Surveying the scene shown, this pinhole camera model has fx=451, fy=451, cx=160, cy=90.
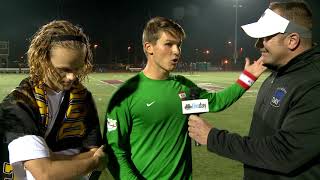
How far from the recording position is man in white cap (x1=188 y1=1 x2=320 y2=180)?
7.94 ft

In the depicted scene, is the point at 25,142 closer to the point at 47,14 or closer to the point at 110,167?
the point at 110,167

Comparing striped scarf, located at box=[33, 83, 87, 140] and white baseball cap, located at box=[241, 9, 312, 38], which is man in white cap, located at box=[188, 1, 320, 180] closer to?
white baseball cap, located at box=[241, 9, 312, 38]

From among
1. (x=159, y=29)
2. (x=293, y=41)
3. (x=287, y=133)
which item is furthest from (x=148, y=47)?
(x=287, y=133)

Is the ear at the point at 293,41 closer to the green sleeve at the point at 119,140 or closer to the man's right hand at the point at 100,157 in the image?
the green sleeve at the point at 119,140

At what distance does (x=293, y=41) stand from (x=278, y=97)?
0.37 meters

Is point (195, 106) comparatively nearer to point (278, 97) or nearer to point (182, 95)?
point (182, 95)

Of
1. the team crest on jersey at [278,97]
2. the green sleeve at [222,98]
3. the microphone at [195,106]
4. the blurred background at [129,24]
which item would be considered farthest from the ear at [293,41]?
the blurred background at [129,24]

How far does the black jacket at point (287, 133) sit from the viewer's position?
2.41 metres

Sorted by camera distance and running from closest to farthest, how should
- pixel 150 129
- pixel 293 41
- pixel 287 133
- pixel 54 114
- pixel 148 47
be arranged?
pixel 54 114 → pixel 287 133 → pixel 293 41 → pixel 150 129 → pixel 148 47

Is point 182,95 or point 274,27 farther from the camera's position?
point 182,95

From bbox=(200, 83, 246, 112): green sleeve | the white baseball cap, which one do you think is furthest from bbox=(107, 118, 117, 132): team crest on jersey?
the white baseball cap

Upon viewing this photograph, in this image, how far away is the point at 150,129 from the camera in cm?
310

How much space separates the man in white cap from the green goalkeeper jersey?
0.30m

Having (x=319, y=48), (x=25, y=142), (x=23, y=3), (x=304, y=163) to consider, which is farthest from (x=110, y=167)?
(x=23, y=3)
